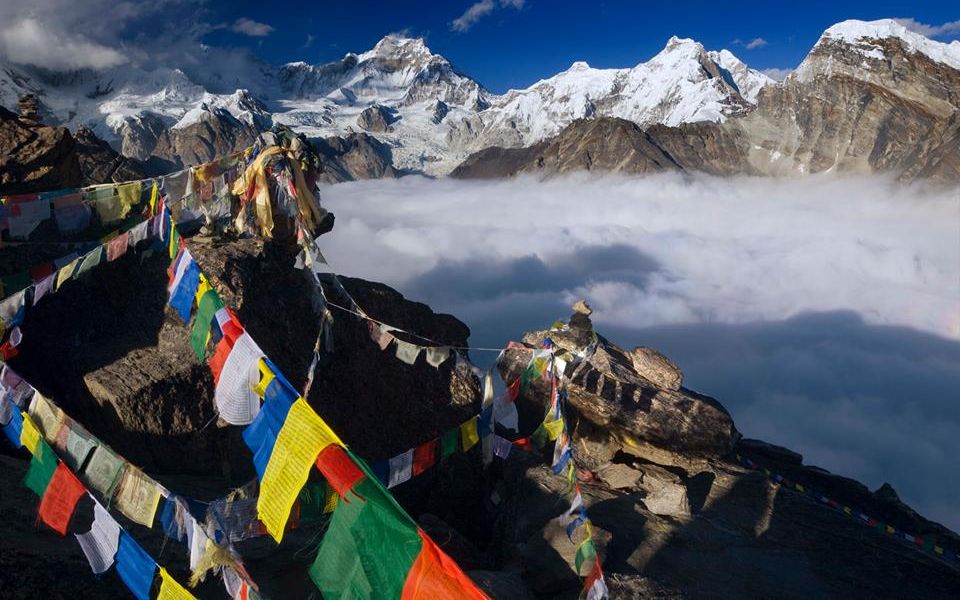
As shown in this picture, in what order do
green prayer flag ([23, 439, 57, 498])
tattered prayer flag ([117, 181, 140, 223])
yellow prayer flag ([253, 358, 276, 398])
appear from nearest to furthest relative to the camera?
yellow prayer flag ([253, 358, 276, 398]) < green prayer flag ([23, 439, 57, 498]) < tattered prayer flag ([117, 181, 140, 223])

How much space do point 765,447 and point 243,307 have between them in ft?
56.2

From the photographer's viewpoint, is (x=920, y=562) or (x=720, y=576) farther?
(x=920, y=562)

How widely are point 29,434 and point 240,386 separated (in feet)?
10.4

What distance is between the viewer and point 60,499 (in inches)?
267

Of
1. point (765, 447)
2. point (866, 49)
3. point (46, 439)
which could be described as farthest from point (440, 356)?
point (866, 49)

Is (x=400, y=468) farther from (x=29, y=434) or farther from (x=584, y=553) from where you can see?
(x=29, y=434)

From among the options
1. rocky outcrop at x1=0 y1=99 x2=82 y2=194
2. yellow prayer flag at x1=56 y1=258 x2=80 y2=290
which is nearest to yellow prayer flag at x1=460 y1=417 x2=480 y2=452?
yellow prayer flag at x1=56 y1=258 x2=80 y2=290

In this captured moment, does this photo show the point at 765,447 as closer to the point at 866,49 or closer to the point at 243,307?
the point at 243,307

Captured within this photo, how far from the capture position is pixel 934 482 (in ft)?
444

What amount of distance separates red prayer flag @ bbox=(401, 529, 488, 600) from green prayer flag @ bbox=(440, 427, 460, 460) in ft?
20.5

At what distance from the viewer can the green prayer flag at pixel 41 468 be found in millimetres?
6895

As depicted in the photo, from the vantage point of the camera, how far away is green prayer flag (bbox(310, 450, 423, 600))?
4531 mm

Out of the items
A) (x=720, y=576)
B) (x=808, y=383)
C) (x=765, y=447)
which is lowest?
(x=808, y=383)

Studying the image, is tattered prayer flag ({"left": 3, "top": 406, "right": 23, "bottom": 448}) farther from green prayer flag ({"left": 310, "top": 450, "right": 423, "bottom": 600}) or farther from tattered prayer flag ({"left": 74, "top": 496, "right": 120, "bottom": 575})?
green prayer flag ({"left": 310, "top": 450, "right": 423, "bottom": 600})
